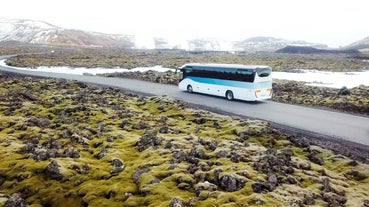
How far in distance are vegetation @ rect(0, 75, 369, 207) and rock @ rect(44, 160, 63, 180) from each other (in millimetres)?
49

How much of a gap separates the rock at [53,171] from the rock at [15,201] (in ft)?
7.63

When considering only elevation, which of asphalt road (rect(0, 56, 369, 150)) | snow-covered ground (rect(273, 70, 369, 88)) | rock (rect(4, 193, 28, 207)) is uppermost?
snow-covered ground (rect(273, 70, 369, 88))

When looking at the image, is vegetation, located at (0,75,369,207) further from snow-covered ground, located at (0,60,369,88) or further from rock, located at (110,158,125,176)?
snow-covered ground, located at (0,60,369,88)

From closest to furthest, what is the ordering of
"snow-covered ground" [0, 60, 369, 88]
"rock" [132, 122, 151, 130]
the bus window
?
"rock" [132, 122, 151, 130] < the bus window < "snow-covered ground" [0, 60, 369, 88]

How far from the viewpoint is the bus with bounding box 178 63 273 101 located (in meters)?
39.1

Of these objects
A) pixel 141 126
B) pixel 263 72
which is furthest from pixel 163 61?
pixel 141 126

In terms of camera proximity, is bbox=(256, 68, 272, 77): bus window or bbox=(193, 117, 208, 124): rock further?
bbox=(256, 68, 272, 77): bus window

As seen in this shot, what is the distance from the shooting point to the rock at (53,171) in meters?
17.8

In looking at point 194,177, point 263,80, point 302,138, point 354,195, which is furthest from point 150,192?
point 263,80

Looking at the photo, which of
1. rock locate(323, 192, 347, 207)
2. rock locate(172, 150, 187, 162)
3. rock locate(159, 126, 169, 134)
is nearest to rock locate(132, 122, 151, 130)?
rock locate(159, 126, 169, 134)

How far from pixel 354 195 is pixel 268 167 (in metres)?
Answer: 4.05

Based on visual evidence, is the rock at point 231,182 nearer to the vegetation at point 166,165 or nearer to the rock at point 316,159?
the vegetation at point 166,165

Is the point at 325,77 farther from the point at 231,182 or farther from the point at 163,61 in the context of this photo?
the point at 231,182

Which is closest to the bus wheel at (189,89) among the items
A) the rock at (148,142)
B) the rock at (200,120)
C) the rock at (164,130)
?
the rock at (200,120)
